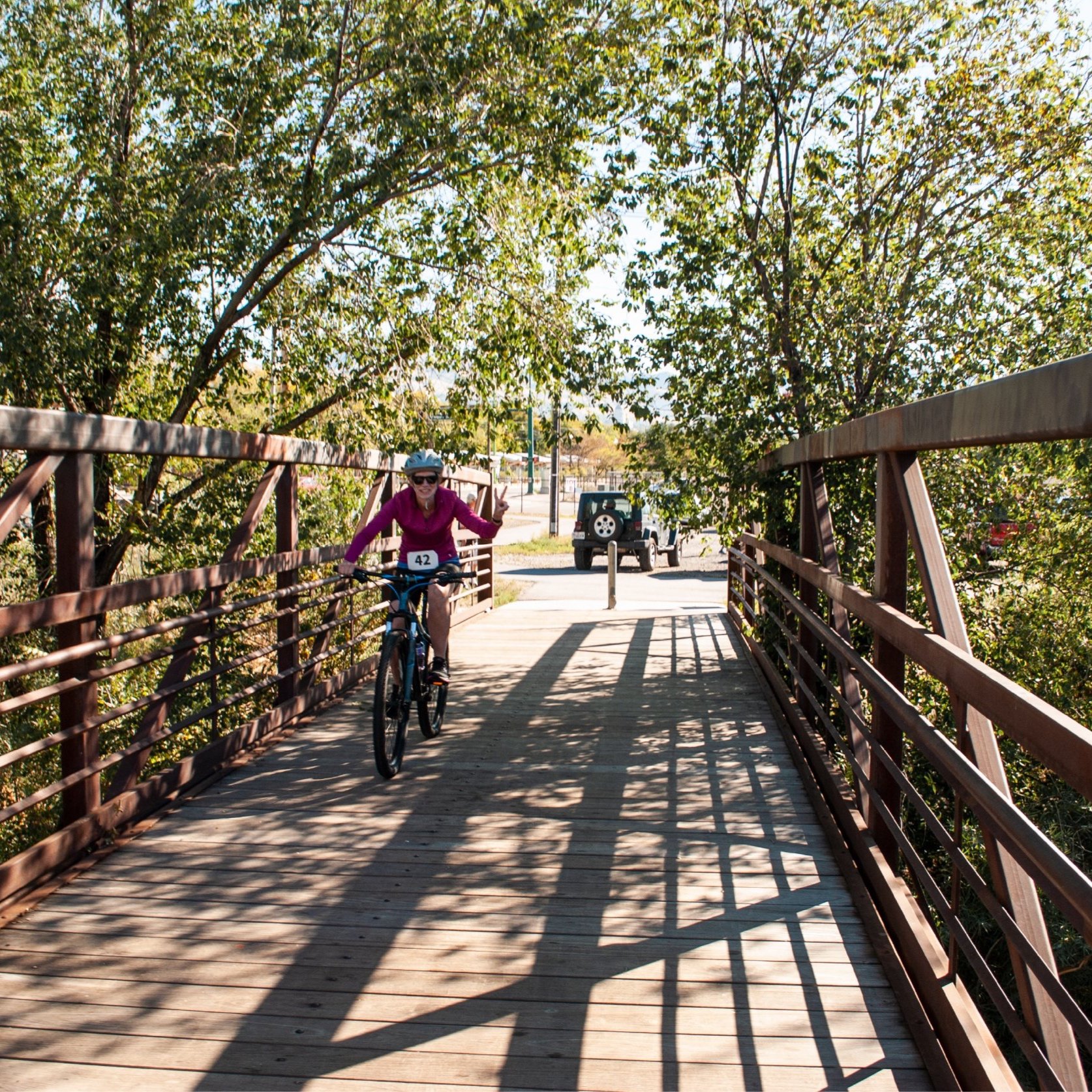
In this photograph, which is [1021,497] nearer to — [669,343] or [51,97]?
[669,343]

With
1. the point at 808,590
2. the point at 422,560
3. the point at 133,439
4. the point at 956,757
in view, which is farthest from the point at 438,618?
the point at 956,757

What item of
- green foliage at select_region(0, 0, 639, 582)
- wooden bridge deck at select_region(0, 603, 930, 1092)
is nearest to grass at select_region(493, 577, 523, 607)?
green foliage at select_region(0, 0, 639, 582)

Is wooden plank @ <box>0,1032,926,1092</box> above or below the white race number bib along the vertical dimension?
below

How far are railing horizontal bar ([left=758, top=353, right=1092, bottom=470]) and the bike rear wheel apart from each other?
9.09 feet

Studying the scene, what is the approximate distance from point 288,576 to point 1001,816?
5498 mm

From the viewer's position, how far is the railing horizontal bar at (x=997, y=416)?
2.32 metres

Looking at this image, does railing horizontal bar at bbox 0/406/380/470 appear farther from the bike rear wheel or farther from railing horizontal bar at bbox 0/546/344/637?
the bike rear wheel

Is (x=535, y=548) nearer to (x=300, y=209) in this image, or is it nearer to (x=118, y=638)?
(x=300, y=209)

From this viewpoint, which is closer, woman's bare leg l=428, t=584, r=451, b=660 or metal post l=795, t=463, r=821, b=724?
metal post l=795, t=463, r=821, b=724

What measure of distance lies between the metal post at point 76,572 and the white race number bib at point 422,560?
2.45 meters

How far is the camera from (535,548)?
39125 millimetres

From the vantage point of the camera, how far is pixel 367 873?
4.93 meters

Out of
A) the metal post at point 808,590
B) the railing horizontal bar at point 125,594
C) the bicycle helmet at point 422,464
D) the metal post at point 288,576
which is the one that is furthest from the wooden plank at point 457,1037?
the metal post at point 288,576

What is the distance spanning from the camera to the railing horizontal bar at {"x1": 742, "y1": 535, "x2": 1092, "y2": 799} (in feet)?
7.41
